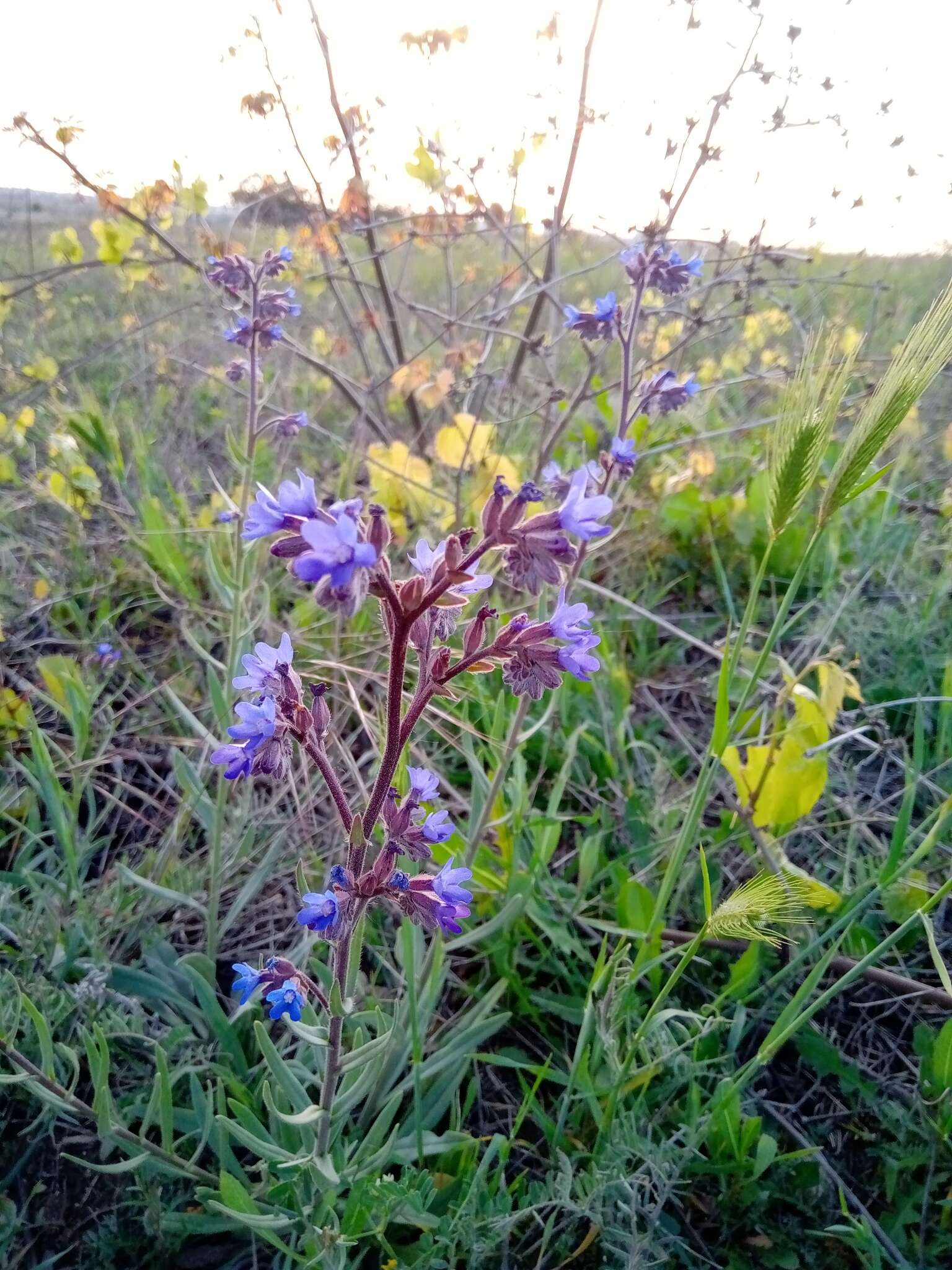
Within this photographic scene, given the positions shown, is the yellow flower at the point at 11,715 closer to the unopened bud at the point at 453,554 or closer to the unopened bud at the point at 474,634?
the unopened bud at the point at 474,634

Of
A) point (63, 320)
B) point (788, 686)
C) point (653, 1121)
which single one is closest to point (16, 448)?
point (63, 320)

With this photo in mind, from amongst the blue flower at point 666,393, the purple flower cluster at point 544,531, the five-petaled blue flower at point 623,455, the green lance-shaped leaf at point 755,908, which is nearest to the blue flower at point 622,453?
the five-petaled blue flower at point 623,455

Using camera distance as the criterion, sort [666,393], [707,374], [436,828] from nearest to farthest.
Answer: [436,828]
[666,393]
[707,374]

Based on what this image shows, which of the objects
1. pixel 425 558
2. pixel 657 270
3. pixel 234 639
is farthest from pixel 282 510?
pixel 657 270

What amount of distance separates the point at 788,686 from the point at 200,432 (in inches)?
180

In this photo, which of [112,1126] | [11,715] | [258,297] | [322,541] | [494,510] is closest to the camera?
[322,541]

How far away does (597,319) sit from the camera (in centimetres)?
240

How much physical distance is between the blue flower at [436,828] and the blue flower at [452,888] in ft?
0.26

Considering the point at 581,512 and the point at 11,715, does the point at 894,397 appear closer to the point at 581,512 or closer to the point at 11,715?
the point at 581,512

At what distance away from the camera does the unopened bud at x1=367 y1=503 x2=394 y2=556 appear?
1.12 m

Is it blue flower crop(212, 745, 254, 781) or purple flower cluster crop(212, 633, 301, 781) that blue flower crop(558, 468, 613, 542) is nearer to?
purple flower cluster crop(212, 633, 301, 781)

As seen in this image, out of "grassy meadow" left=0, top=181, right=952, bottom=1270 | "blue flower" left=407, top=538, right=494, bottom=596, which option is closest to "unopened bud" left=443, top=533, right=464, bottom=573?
"blue flower" left=407, top=538, right=494, bottom=596

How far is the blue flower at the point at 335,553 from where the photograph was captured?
1024 millimetres

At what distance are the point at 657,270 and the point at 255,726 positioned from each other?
75.6 inches
